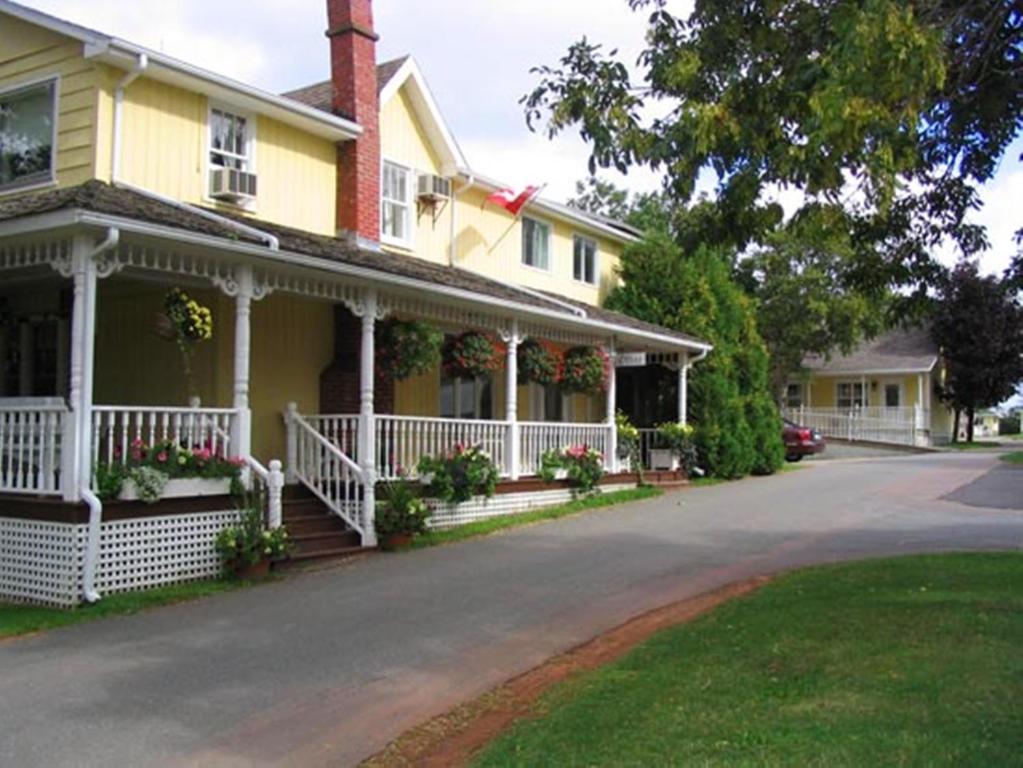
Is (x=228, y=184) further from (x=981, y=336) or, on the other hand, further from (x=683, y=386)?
(x=981, y=336)

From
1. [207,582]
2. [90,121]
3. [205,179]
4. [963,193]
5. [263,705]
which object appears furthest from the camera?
[205,179]

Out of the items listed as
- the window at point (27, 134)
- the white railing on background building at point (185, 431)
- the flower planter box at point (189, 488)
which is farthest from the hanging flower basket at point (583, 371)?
the window at point (27, 134)

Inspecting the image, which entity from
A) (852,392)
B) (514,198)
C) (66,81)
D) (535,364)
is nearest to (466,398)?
(535,364)

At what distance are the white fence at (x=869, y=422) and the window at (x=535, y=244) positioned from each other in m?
22.9

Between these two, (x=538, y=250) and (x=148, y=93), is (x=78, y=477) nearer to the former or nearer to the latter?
(x=148, y=93)

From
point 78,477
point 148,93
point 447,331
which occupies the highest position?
point 148,93

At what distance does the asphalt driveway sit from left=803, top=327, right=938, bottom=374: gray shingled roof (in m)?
30.3

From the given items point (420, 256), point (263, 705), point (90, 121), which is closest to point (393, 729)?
point (263, 705)

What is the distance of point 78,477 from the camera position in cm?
1046

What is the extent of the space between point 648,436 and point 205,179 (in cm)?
1196

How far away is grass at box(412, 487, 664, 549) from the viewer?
14.3 m

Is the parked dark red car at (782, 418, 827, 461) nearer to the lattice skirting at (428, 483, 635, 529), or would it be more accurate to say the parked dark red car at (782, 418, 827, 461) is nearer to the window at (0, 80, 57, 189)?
the lattice skirting at (428, 483, 635, 529)

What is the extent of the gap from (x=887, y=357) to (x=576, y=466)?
32.7 m

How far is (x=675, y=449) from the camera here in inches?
882
